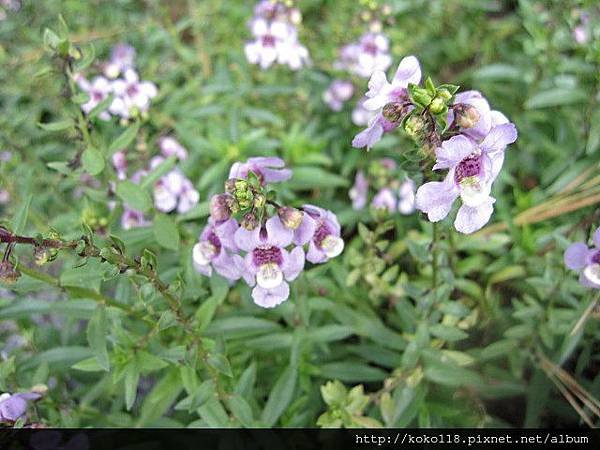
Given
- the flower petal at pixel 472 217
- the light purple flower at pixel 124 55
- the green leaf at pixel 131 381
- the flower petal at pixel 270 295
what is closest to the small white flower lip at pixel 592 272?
the flower petal at pixel 472 217

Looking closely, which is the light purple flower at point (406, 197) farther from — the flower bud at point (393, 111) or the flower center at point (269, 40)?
the flower bud at point (393, 111)

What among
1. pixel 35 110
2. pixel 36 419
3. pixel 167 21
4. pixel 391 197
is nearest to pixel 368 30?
pixel 391 197

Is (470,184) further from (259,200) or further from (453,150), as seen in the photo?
(259,200)

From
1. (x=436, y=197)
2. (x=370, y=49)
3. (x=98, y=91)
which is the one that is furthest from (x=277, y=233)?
(x=370, y=49)

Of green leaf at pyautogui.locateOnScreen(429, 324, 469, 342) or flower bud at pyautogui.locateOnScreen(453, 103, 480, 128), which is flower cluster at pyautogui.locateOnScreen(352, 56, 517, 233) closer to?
flower bud at pyautogui.locateOnScreen(453, 103, 480, 128)

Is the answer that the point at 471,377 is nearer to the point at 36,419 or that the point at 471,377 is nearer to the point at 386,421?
the point at 386,421

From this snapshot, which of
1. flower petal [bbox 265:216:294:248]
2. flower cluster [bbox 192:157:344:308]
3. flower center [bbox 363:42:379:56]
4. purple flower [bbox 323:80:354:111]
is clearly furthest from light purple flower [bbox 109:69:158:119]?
flower petal [bbox 265:216:294:248]
